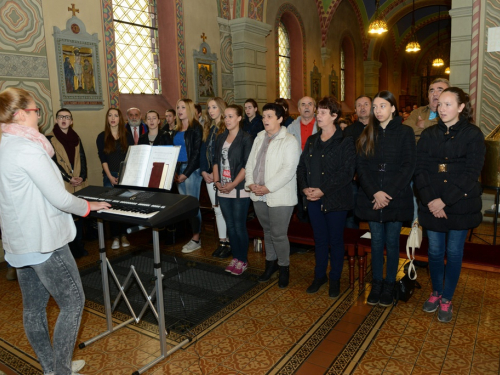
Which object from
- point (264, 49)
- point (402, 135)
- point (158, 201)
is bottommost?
point (158, 201)

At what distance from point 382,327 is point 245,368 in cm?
111

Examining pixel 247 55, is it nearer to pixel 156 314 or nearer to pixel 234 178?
pixel 234 178

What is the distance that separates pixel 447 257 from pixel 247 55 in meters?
6.11

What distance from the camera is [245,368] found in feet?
8.64

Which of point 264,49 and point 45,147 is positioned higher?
point 264,49

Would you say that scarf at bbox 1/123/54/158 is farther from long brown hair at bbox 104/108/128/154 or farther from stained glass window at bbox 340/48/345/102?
stained glass window at bbox 340/48/345/102

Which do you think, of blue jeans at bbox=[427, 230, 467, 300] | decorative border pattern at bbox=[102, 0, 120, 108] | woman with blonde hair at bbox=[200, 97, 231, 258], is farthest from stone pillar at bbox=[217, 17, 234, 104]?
blue jeans at bbox=[427, 230, 467, 300]

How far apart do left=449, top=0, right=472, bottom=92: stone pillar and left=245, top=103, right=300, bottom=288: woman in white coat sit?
10.9 ft

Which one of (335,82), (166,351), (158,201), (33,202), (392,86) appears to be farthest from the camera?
(392,86)

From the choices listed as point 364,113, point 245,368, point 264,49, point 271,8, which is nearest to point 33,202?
point 245,368

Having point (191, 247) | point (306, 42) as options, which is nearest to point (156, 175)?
point (191, 247)

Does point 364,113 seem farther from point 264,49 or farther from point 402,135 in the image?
point 264,49

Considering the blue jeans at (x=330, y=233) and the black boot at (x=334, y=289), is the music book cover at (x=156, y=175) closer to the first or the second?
the blue jeans at (x=330, y=233)

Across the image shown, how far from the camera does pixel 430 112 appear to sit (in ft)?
13.0
